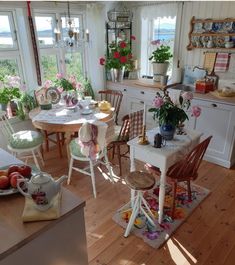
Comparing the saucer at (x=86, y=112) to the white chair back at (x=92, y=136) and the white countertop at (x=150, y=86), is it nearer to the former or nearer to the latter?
the white chair back at (x=92, y=136)

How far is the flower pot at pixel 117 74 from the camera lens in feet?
12.7

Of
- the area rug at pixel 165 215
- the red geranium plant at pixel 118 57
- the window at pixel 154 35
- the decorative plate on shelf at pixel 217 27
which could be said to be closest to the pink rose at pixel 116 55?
the red geranium plant at pixel 118 57

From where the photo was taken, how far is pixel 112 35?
3996mm

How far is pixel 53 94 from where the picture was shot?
3201 mm

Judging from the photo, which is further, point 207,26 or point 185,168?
point 207,26

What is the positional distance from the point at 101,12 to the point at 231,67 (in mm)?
2129

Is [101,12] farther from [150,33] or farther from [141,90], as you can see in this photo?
[141,90]

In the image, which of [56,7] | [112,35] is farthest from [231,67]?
[56,7]

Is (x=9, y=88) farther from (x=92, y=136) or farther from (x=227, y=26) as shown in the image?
(x=227, y=26)

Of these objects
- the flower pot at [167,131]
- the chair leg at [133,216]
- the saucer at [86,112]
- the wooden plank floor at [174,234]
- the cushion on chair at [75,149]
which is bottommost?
the wooden plank floor at [174,234]

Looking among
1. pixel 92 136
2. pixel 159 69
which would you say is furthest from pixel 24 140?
pixel 159 69

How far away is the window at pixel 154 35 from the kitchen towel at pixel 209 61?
2.00 feet

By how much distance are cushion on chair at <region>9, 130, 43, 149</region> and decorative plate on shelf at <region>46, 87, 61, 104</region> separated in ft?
1.94

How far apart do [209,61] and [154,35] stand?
3.64 ft
